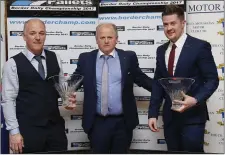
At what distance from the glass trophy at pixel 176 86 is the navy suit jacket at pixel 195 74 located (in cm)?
10

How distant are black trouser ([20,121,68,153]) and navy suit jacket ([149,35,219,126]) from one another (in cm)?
87

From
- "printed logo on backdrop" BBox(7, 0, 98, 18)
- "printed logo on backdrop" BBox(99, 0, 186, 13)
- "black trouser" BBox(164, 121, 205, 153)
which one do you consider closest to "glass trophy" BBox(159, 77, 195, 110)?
"black trouser" BBox(164, 121, 205, 153)

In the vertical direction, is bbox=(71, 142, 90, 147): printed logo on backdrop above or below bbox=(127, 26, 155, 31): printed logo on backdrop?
below

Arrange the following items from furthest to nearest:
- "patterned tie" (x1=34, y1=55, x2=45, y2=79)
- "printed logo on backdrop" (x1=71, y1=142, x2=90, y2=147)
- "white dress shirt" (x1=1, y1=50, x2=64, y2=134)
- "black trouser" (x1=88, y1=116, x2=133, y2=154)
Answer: "printed logo on backdrop" (x1=71, y1=142, x2=90, y2=147), "black trouser" (x1=88, y1=116, x2=133, y2=154), "patterned tie" (x1=34, y1=55, x2=45, y2=79), "white dress shirt" (x1=1, y1=50, x2=64, y2=134)

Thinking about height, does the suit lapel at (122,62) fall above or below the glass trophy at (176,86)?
above

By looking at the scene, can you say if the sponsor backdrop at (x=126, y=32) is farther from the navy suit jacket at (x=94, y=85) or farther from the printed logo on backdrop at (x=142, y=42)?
the navy suit jacket at (x=94, y=85)

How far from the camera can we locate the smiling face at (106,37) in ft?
9.18

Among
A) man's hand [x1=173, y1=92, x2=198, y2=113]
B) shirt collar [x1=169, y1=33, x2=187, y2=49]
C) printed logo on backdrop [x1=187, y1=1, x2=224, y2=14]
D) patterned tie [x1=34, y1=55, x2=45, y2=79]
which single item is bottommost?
Result: man's hand [x1=173, y1=92, x2=198, y2=113]

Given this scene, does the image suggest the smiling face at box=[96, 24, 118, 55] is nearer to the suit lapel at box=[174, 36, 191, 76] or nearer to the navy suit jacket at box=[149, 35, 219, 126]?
the navy suit jacket at box=[149, 35, 219, 126]

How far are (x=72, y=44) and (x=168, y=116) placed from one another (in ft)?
4.78

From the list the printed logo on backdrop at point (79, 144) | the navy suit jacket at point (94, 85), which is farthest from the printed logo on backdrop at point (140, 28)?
the printed logo on backdrop at point (79, 144)

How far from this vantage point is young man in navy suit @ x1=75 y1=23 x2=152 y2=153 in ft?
9.39

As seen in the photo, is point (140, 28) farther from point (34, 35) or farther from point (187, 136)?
point (187, 136)

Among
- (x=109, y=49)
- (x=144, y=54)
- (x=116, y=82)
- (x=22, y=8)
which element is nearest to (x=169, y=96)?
(x=116, y=82)
